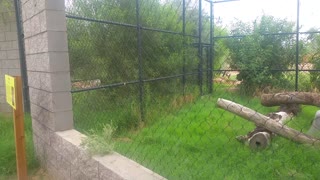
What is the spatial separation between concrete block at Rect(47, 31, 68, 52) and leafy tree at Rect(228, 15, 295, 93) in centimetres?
536

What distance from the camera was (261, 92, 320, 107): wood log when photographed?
4.03m

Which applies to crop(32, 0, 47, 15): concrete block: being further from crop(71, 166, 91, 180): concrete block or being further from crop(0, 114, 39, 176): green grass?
crop(0, 114, 39, 176): green grass

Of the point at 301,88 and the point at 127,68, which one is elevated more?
the point at 127,68

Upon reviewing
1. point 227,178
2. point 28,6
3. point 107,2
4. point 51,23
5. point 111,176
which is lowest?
point 227,178

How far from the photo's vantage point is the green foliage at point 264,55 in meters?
7.63

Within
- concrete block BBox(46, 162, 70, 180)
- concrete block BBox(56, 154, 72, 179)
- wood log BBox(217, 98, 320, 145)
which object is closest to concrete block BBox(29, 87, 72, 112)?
concrete block BBox(56, 154, 72, 179)

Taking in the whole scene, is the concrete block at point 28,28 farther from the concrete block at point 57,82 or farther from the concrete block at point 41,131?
the concrete block at point 41,131

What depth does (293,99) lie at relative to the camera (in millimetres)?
4344

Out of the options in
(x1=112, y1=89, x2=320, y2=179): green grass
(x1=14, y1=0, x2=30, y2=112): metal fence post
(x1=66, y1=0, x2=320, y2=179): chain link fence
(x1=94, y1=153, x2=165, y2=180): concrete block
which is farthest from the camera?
(x1=14, y1=0, x2=30, y2=112): metal fence post

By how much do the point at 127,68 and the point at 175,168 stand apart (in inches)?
119

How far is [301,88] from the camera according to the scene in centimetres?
733

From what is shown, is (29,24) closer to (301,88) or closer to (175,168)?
(175,168)

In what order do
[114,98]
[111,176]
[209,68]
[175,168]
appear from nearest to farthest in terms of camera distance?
[111,176] → [175,168] → [114,98] → [209,68]

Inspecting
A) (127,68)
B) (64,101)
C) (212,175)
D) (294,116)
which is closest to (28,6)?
(64,101)
